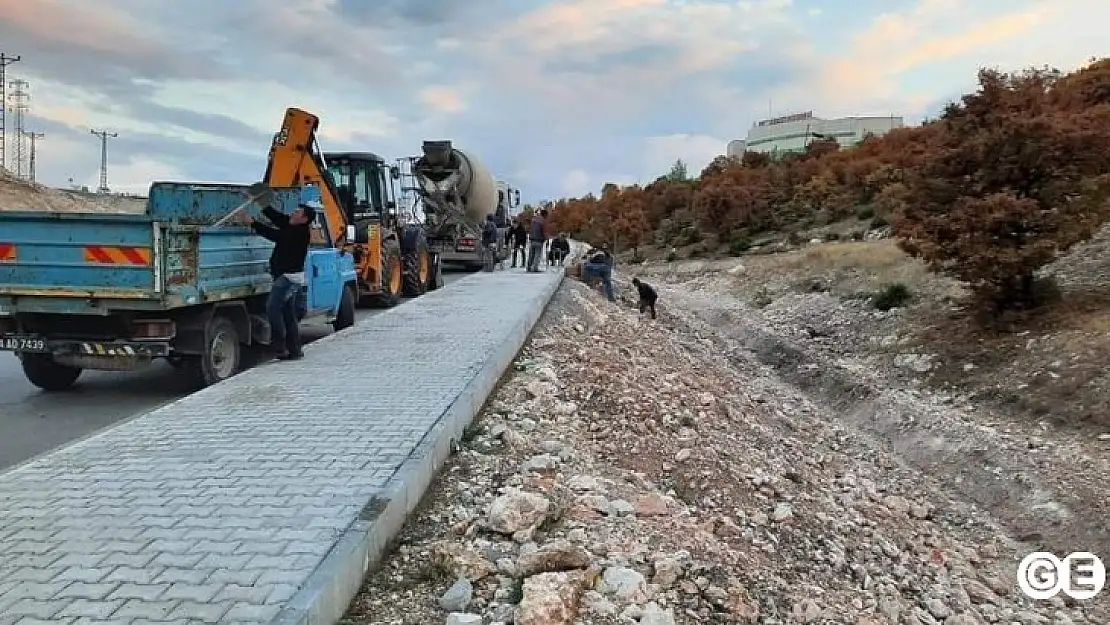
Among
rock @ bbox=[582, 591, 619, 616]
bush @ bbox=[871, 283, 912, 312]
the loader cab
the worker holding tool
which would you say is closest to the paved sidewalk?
the worker holding tool

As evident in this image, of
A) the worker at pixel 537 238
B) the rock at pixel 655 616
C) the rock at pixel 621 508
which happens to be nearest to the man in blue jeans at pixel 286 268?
the rock at pixel 621 508

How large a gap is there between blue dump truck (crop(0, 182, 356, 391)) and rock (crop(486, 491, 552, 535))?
498 cm

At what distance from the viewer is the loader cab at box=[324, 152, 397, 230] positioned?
1650cm

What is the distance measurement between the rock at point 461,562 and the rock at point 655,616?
2.50 feet

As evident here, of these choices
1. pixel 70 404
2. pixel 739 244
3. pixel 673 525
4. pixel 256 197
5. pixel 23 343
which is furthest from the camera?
pixel 739 244

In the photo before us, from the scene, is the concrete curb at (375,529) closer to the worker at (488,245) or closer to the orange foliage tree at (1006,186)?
the orange foliage tree at (1006,186)

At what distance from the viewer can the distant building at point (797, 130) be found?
92688mm

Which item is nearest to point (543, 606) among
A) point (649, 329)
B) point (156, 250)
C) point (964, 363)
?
point (156, 250)

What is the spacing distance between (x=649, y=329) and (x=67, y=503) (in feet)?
41.0

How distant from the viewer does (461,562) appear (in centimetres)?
422

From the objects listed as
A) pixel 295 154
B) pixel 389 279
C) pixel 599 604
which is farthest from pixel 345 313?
A: pixel 599 604

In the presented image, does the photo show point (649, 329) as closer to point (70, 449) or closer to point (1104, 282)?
point (1104, 282)

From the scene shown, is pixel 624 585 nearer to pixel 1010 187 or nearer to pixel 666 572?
pixel 666 572

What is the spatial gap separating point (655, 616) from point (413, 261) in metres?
14.9
